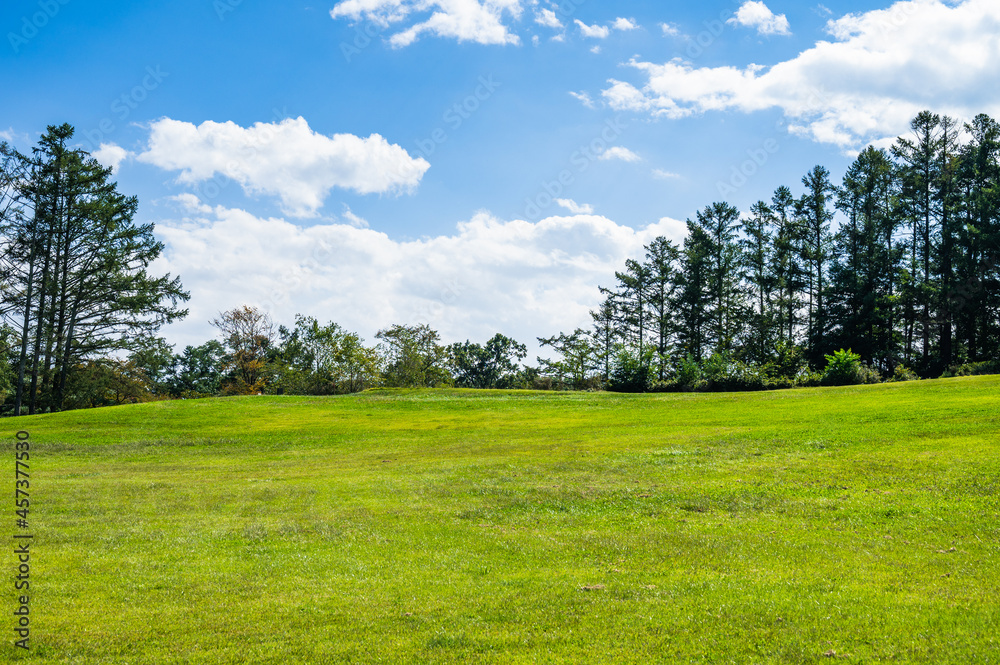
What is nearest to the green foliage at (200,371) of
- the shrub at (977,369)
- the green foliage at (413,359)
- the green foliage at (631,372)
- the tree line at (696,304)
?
the tree line at (696,304)

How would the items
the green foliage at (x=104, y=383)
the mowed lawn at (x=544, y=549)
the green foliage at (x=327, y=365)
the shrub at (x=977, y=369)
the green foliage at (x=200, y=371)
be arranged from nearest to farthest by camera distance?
the mowed lawn at (x=544, y=549) < the shrub at (x=977, y=369) < the green foliage at (x=104, y=383) < the green foliage at (x=327, y=365) < the green foliage at (x=200, y=371)

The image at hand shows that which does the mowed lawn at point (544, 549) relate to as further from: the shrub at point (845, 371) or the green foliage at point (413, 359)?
the green foliage at point (413, 359)

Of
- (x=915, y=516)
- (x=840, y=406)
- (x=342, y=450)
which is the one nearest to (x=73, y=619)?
(x=915, y=516)

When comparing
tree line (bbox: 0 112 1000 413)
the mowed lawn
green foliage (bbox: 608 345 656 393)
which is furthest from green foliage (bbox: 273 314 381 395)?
the mowed lawn

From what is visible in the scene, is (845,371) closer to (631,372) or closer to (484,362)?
(631,372)

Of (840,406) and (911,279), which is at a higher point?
(911,279)

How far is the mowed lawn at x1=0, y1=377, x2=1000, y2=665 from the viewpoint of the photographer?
23.0ft

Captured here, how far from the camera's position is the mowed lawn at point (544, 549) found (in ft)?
23.0

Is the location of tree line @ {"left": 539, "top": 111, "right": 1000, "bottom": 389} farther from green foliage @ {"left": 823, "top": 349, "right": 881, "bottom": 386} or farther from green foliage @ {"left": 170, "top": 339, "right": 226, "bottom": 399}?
green foliage @ {"left": 170, "top": 339, "right": 226, "bottom": 399}

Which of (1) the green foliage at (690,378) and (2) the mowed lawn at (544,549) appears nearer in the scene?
(2) the mowed lawn at (544,549)

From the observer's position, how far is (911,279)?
2051 inches

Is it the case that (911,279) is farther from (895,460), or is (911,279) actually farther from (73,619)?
(73,619)

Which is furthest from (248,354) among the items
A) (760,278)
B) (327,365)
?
(760,278)

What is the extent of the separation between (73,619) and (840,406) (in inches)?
1018
